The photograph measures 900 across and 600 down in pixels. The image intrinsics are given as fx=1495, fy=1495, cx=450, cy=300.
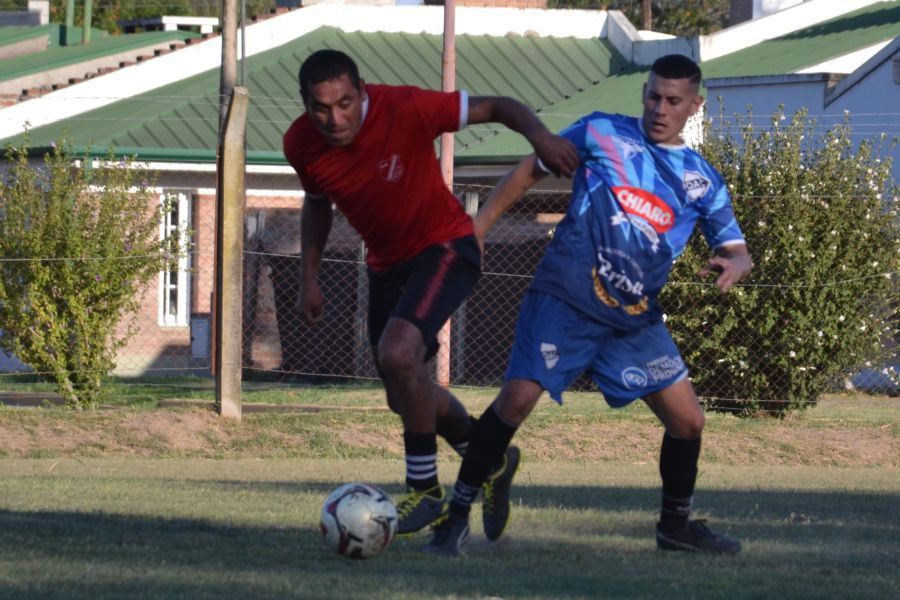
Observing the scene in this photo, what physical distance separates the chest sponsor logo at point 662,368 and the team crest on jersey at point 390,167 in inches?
51.0

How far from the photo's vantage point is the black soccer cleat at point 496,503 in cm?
618

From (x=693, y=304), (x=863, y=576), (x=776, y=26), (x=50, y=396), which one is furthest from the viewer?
(x=776, y=26)

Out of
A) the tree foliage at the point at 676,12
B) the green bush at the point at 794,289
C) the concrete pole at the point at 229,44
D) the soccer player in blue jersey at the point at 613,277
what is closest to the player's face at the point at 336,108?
the soccer player in blue jersey at the point at 613,277

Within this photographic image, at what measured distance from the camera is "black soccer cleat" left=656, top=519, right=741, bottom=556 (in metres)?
6.09

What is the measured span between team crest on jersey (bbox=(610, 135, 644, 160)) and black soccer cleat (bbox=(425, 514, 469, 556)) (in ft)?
5.29

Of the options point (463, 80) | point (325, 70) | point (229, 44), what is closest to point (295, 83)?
point (463, 80)

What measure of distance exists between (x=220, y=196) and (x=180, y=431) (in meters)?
2.13

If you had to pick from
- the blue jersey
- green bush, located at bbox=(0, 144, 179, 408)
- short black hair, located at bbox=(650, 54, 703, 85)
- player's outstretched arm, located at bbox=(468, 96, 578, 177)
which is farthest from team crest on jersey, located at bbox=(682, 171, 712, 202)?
green bush, located at bbox=(0, 144, 179, 408)

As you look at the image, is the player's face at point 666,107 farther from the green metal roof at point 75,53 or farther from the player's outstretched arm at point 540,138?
the green metal roof at point 75,53

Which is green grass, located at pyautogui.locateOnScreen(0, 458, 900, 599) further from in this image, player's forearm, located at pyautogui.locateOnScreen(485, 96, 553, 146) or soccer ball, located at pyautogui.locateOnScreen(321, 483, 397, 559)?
player's forearm, located at pyautogui.locateOnScreen(485, 96, 553, 146)

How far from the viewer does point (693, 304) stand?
15.1m

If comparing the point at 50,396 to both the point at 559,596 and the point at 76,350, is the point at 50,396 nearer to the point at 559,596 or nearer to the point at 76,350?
the point at 76,350

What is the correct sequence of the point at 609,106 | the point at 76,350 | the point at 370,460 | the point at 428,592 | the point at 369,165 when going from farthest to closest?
1. the point at 609,106
2. the point at 76,350
3. the point at 370,460
4. the point at 369,165
5. the point at 428,592

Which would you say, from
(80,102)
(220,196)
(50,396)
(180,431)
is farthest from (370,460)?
(80,102)
